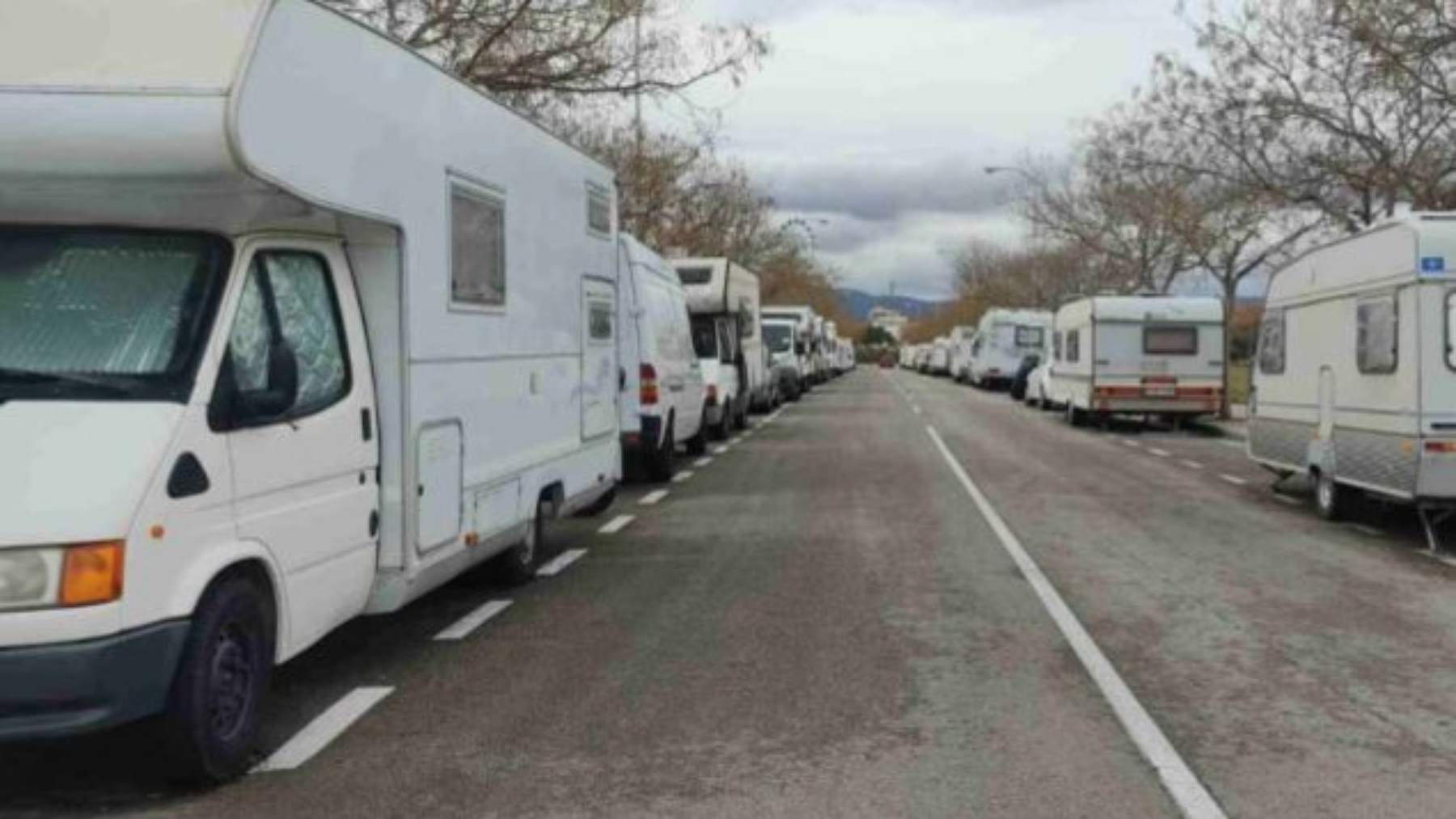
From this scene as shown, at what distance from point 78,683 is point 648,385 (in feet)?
39.6

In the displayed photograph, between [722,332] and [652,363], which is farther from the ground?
[722,332]

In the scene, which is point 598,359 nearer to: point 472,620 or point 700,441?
point 472,620

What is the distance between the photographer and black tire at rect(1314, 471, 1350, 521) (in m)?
14.1

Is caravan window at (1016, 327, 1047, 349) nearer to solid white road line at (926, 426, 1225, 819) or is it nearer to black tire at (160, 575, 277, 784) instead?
solid white road line at (926, 426, 1225, 819)

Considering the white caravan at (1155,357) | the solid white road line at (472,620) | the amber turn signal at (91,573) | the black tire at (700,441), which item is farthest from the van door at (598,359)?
the white caravan at (1155,357)

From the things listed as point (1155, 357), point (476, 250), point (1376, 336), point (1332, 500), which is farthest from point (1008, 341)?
point (476, 250)

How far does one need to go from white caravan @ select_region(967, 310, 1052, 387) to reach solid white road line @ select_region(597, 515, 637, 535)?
1545 inches

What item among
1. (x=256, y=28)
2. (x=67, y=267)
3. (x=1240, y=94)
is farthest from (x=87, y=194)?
(x=1240, y=94)

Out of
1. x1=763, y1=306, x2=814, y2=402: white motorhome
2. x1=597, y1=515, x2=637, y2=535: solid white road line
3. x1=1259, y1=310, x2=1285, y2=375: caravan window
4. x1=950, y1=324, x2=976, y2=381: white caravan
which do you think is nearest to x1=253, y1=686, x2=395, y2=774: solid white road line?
x1=597, y1=515, x2=637, y2=535: solid white road line

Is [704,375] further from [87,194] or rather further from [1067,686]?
[87,194]

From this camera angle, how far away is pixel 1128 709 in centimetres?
686

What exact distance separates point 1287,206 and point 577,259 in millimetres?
23803

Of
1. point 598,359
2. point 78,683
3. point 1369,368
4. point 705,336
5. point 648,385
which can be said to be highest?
point 705,336

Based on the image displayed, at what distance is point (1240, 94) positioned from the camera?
29.9 meters
